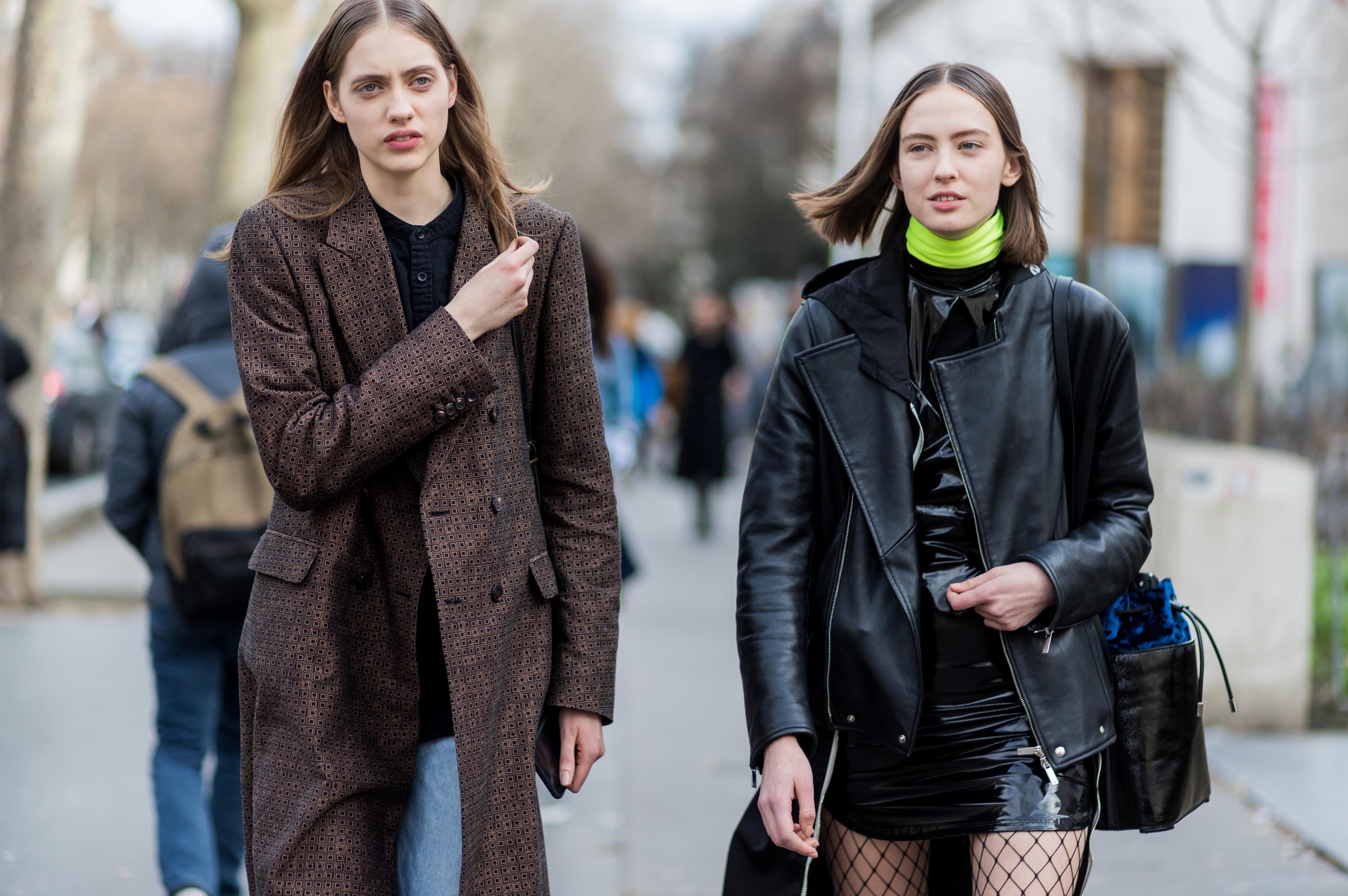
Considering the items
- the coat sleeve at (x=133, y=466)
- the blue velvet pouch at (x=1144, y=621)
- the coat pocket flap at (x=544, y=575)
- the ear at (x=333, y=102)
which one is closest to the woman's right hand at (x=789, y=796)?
the coat pocket flap at (x=544, y=575)

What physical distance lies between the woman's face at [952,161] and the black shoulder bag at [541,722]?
0.71m

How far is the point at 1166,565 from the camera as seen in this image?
6668mm

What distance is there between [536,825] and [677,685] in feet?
16.9

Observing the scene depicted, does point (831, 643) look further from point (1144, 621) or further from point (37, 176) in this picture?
point (37, 176)

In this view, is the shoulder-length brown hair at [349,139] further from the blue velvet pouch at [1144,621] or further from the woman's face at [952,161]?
the blue velvet pouch at [1144,621]

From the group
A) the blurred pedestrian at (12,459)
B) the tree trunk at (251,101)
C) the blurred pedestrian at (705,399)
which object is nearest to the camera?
the blurred pedestrian at (12,459)

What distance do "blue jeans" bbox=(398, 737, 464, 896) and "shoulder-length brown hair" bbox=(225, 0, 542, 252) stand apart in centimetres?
85

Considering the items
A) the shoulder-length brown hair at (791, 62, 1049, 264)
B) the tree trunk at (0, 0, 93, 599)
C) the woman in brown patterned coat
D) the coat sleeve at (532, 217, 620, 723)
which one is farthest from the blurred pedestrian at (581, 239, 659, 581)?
the tree trunk at (0, 0, 93, 599)

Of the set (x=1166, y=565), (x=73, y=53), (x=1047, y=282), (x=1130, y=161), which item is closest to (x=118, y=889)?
(x=1047, y=282)

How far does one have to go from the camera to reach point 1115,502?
274 centimetres

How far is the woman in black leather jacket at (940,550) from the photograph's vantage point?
8.59 feet

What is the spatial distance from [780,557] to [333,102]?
1048 millimetres

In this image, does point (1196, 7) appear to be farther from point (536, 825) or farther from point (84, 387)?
point (536, 825)

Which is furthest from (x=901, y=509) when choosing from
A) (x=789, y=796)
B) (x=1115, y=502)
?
(x=789, y=796)
